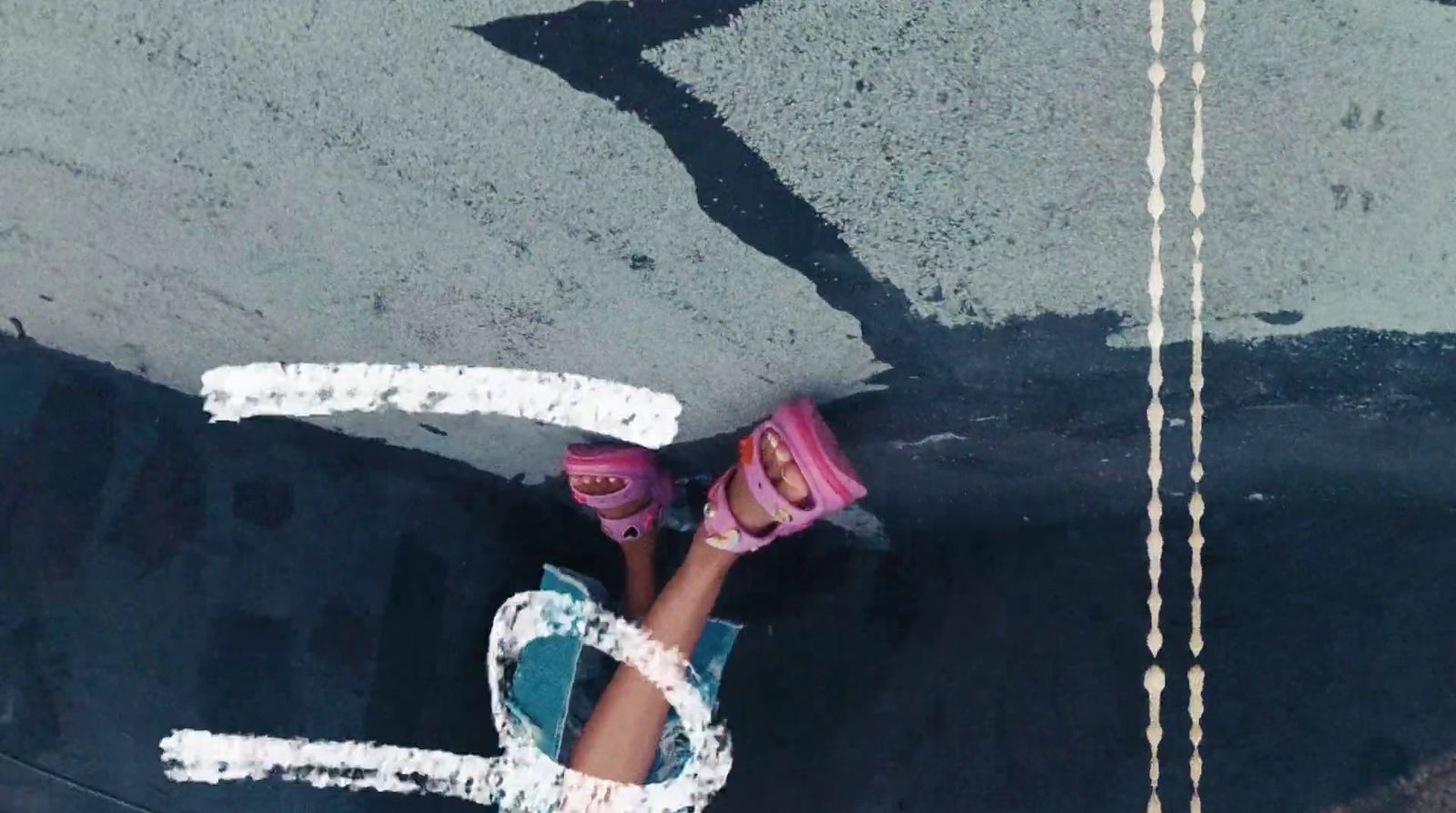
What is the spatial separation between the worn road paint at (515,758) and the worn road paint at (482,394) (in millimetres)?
277

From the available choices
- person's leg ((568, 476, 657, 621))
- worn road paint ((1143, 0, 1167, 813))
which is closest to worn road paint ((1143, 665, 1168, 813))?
worn road paint ((1143, 0, 1167, 813))

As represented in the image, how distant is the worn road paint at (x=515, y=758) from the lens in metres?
1.36

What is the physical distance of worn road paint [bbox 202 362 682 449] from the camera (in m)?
1.31

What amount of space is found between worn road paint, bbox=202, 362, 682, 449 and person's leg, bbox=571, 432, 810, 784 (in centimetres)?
15

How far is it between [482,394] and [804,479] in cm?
44

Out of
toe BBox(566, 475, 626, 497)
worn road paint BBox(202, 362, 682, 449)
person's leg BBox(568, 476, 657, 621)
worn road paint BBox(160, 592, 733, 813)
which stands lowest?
worn road paint BBox(160, 592, 733, 813)

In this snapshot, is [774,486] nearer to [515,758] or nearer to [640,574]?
[640,574]

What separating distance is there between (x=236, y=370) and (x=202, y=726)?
0.55m

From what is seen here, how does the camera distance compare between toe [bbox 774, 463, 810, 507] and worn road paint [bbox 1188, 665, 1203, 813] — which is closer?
toe [bbox 774, 463, 810, 507]

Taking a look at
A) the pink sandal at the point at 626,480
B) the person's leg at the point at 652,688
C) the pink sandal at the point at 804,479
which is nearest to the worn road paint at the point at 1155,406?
the pink sandal at the point at 804,479

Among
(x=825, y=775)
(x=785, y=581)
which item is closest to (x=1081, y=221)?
(x=785, y=581)

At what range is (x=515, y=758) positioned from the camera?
143 cm

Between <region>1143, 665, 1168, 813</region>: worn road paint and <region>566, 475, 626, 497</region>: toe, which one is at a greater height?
<region>566, 475, 626, 497</region>: toe

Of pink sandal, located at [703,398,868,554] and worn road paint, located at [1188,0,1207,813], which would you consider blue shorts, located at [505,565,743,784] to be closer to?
pink sandal, located at [703,398,868,554]
